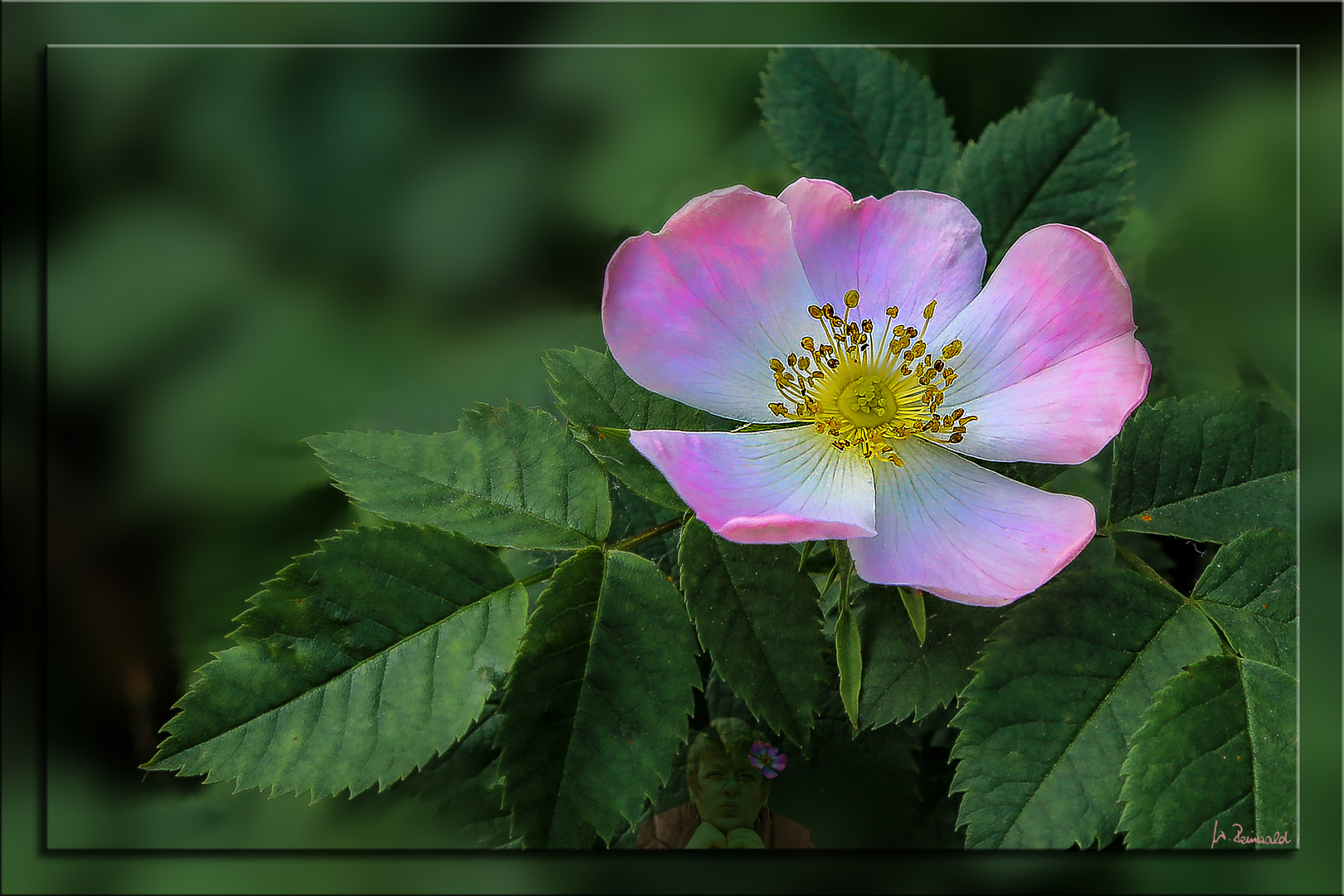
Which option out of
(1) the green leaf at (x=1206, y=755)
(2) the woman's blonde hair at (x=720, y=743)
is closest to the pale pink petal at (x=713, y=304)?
(2) the woman's blonde hair at (x=720, y=743)

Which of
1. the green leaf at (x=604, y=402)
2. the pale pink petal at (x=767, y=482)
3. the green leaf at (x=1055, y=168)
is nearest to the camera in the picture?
the pale pink petal at (x=767, y=482)

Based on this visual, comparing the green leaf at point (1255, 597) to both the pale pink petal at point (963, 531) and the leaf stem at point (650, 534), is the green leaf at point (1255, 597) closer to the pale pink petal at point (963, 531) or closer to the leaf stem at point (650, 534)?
the pale pink petal at point (963, 531)

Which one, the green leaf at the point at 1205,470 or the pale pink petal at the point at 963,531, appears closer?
the pale pink petal at the point at 963,531

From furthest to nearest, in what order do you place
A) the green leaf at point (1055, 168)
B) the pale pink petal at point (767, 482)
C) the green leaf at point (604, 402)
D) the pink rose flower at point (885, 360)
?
the green leaf at point (1055, 168)
the green leaf at point (604, 402)
the pink rose flower at point (885, 360)
the pale pink petal at point (767, 482)
